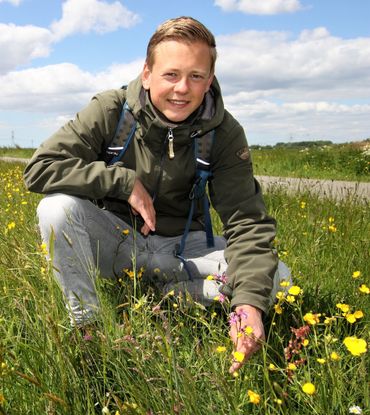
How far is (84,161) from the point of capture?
8.80ft

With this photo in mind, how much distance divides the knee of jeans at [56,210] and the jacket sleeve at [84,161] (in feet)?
0.20

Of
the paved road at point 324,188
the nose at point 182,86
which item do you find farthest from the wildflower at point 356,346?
the paved road at point 324,188

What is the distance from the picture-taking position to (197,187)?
288 cm

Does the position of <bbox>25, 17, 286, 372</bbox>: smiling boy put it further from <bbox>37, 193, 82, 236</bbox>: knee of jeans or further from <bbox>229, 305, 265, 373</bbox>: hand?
<bbox>229, 305, 265, 373</bbox>: hand

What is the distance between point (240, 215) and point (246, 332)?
45.2 inches

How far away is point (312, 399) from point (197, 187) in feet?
5.00

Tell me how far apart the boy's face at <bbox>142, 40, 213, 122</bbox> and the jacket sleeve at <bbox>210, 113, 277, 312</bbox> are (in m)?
0.26

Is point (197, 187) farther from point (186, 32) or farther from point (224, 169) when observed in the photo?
point (186, 32)

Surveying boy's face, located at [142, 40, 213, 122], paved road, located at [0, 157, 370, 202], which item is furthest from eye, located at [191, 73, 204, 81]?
paved road, located at [0, 157, 370, 202]

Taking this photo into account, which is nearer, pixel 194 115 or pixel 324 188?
pixel 194 115

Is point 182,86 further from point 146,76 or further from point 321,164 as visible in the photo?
point 321,164

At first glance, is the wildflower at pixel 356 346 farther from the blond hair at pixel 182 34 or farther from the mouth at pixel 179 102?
the blond hair at pixel 182 34

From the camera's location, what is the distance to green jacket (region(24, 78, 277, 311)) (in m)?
2.58

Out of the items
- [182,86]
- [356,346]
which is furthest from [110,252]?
[356,346]
